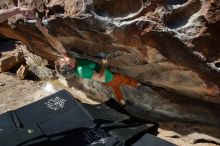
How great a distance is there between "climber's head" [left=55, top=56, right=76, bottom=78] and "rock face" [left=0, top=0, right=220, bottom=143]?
0.14m

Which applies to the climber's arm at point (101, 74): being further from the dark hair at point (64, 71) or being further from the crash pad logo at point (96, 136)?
the dark hair at point (64, 71)

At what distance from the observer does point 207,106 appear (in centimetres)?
328

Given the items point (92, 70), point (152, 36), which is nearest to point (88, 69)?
point (92, 70)

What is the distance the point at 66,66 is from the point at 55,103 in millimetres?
384

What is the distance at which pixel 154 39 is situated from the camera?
2762mm

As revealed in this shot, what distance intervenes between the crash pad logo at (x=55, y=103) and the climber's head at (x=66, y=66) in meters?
0.31

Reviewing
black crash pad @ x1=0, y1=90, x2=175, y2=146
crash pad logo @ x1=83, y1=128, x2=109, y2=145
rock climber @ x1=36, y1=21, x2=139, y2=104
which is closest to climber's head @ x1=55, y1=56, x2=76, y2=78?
rock climber @ x1=36, y1=21, x2=139, y2=104

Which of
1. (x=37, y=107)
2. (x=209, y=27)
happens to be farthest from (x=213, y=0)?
(x=37, y=107)

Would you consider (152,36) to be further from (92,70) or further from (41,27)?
(41,27)

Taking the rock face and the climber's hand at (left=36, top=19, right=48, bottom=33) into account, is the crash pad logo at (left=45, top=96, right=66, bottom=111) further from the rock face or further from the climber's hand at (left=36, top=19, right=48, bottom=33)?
the climber's hand at (left=36, top=19, right=48, bottom=33)

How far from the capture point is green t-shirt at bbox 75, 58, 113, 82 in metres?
3.57

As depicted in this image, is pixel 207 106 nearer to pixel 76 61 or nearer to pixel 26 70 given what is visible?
pixel 76 61

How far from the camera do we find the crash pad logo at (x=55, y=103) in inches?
153

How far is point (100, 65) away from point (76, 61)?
0.70 feet
